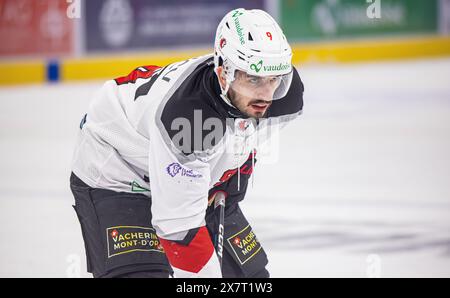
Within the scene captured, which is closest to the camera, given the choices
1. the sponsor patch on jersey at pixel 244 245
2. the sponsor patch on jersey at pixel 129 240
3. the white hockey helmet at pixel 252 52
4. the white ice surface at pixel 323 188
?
the white hockey helmet at pixel 252 52

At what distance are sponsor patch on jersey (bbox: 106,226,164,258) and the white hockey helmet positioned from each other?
0.58 m

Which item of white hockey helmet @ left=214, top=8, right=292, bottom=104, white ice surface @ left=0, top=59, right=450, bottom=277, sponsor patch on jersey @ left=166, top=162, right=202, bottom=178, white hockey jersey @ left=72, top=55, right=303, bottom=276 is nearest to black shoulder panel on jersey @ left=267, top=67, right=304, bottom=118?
white hockey jersey @ left=72, top=55, right=303, bottom=276

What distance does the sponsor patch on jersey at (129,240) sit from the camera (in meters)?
3.18

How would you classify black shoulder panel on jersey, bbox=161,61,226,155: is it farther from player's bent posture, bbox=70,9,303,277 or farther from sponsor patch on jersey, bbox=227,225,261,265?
sponsor patch on jersey, bbox=227,225,261,265

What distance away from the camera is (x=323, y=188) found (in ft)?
20.0

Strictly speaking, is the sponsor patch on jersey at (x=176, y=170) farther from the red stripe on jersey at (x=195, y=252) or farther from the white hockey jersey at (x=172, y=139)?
the red stripe on jersey at (x=195, y=252)

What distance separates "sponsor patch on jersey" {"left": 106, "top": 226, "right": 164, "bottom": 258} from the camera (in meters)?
3.18

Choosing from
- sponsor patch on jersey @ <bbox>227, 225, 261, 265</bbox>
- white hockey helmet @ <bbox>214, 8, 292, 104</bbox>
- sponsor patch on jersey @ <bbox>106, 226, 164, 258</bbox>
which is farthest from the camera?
sponsor patch on jersey @ <bbox>227, 225, 261, 265</bbox>

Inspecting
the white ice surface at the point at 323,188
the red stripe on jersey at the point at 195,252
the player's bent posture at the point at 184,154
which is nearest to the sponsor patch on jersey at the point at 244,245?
the player's bent posture at the point at 184,154

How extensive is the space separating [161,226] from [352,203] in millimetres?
2801

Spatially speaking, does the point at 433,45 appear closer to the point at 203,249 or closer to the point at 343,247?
the point at 343,247

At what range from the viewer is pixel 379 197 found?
5.77m

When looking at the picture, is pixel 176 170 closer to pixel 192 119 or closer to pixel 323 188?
pixel 192 119

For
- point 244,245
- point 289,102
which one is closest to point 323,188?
point 244,245
